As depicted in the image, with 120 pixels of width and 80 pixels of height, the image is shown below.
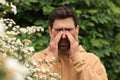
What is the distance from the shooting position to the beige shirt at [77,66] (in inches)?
123

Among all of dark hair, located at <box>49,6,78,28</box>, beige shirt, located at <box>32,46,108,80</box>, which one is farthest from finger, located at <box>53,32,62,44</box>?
dark hair, located at <box>49,6,78,28</box>

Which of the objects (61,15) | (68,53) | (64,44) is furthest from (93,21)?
(64,44)

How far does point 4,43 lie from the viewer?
1945mm

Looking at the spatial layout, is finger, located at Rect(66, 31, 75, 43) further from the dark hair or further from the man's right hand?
the dark hair

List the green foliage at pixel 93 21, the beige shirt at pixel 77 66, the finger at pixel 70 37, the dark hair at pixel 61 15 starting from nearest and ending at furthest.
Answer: the finger at pixel 70 37
the beige shirt at pixel 77 66
the dark hair at pixel 61 15
the green foliage at pixel 93 21

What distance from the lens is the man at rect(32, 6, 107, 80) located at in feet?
10.0

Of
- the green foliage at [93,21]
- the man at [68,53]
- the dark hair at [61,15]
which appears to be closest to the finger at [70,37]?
the man at [68,53]

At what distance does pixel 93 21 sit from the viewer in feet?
19.0

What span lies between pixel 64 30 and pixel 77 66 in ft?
0.89

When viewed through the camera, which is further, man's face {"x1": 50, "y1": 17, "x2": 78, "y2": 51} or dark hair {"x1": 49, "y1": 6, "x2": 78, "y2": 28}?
dark hair {"x1": 49, "y1": 6, "x2": 78, "y2": 28}

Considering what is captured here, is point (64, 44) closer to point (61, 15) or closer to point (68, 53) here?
point (68, 53)

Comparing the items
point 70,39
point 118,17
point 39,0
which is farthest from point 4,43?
point 118,17

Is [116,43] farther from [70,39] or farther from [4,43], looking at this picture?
[4,43]

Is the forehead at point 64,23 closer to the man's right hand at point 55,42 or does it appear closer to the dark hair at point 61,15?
the dark hair at point 61,15
